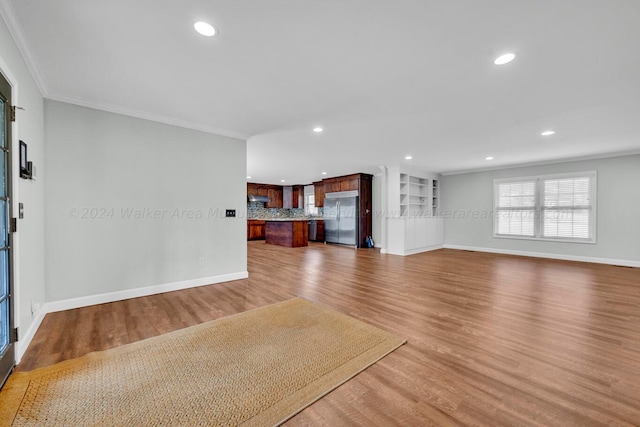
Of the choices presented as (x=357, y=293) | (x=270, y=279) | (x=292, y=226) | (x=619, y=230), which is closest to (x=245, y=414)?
(x=357, y=293)

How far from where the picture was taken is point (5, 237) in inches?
70.7

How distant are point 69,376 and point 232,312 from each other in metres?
1.34

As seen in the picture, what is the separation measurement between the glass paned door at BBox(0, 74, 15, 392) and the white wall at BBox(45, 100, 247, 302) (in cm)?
123

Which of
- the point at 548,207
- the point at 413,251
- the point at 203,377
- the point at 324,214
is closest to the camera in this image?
the point at 203,377

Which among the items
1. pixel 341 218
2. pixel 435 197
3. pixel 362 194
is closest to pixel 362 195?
pixel 362 194

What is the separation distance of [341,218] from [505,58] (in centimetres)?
661

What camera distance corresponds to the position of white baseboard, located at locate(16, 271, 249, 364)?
2182 mm

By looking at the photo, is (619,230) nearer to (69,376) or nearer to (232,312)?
(232,312)

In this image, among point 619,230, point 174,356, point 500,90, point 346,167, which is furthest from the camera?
point 346,167

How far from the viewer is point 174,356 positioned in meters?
2.01

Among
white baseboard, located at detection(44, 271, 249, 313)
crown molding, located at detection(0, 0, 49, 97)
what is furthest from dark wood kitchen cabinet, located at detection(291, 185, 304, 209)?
crown molding, located at detection(0, 0, 49, 97)

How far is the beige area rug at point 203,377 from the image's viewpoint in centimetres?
144

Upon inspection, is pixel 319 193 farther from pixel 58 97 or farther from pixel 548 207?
pixel 58 97

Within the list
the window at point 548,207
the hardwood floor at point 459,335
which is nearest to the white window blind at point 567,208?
the window at point 548,207
